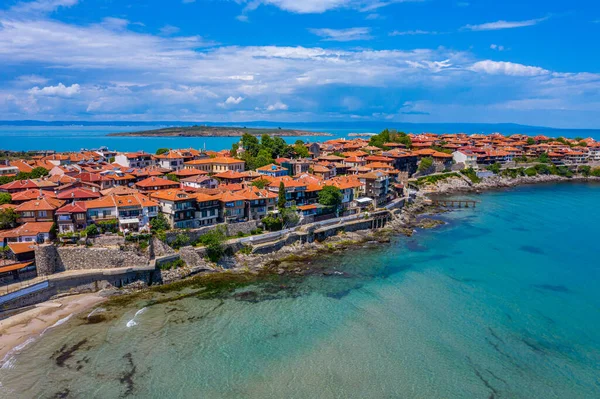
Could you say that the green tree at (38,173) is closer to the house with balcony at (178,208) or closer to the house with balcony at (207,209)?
the house with balcony at (178,208)

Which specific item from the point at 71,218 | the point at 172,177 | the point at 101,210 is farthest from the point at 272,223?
the point at 71,218

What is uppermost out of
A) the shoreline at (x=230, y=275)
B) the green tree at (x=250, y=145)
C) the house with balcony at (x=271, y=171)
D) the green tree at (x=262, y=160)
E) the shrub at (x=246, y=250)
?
the green tree at (x=250, y=145)

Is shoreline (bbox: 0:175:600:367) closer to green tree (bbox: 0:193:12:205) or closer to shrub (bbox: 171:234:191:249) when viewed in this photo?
shrub (bbox: 171:234:191:249)

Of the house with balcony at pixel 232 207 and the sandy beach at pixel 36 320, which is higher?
the house with balcony at pixel 232 207

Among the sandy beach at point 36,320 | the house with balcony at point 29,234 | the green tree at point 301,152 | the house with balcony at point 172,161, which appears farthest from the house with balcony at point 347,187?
the house with balcony at point 29,234

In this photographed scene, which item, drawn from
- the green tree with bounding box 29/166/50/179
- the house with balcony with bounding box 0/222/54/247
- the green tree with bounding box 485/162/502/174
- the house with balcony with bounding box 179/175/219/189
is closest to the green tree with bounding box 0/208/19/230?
the house with balcony with bounding box 0/222/54/247

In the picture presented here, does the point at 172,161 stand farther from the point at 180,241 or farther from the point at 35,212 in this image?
the point at 180,241
